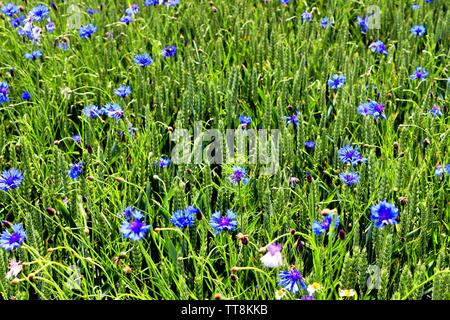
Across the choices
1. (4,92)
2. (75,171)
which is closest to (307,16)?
(4,92)

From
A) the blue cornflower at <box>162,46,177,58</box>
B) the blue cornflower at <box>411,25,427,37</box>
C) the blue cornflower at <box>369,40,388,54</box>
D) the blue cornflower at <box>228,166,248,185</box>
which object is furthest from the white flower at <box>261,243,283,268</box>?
the blue cornflower at <box>411,25,427,37</box>

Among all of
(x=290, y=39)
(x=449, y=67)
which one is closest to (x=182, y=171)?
(x=290, y=39)

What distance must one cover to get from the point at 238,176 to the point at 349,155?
16.8 inches

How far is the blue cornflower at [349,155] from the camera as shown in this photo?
92.0 inches

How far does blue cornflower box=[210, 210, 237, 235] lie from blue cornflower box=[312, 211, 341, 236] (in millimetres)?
246

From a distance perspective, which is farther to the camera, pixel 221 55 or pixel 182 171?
pixel 221 55

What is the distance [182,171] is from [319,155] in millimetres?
501

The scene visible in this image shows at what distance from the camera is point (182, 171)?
2.33m

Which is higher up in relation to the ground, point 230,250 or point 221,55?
point 221,55

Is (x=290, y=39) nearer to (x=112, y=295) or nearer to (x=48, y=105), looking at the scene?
(x=48, y=105)

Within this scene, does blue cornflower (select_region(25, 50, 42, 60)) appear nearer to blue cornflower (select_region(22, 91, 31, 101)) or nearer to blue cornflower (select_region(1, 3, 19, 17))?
blue cornflower (select_region(22, 91, 31, 101))

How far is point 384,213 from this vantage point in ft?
6.29

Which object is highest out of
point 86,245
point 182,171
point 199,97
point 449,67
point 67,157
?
point 449,67

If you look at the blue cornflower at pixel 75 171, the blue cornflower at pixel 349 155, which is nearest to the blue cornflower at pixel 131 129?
the blue cornflower at pixel 75 171
